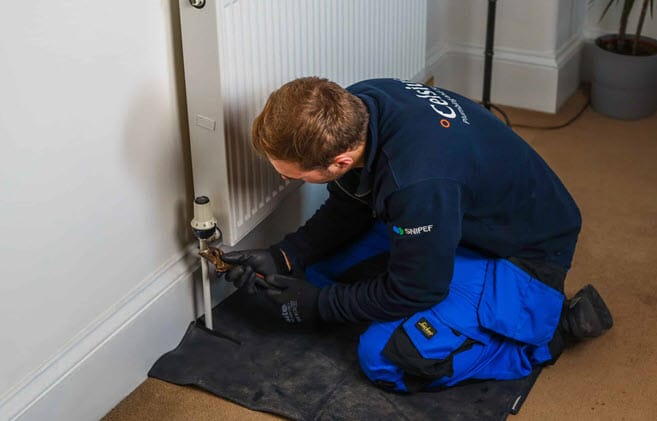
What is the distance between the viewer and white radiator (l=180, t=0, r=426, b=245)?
1780 mm

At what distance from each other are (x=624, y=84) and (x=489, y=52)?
439mm

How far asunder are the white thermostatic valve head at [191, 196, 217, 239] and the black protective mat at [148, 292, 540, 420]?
0.91ft

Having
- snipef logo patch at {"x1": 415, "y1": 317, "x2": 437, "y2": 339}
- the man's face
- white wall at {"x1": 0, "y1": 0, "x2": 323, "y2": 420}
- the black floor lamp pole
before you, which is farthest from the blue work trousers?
the black floor lamp pole

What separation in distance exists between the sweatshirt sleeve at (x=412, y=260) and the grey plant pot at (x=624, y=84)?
1376mm

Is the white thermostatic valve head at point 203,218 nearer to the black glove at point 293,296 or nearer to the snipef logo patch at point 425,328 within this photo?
the black glove at point 293,296

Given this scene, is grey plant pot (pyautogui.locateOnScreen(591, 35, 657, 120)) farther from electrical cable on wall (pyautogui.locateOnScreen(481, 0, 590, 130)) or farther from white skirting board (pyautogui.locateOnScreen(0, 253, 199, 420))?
white skirting board (pyautogui.locateOnScreen(0, 253, 199, 420))

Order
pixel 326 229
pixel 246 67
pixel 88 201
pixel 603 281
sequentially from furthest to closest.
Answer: pixel 603 281
pixel 326 229
pixel 246 67
pixel 88 201

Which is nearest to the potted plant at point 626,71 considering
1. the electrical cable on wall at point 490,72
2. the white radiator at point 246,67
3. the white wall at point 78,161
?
the electrical cable on wall at point 490,72

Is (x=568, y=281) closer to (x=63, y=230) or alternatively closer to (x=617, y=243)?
(x=617, y=243)

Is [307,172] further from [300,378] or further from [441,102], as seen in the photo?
[300,378]

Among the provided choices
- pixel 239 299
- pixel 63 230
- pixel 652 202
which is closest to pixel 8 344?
pixel 63 230

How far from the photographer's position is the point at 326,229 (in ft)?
6.99

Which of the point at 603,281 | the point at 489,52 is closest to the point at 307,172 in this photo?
the point at 603,281

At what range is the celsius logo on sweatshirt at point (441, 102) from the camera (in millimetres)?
1772
